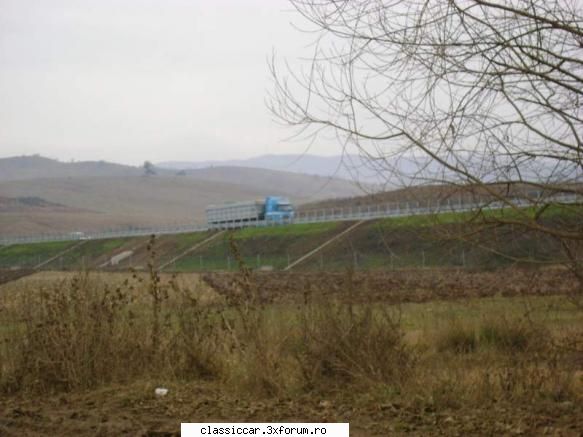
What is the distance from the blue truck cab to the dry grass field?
2789 inches

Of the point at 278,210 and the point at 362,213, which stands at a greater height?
the point at 278,210

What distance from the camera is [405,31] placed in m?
7.71

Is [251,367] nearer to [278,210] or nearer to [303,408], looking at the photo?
[303,408]

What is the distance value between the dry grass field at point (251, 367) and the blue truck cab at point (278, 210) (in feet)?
232

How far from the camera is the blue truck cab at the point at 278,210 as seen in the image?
83.8 m

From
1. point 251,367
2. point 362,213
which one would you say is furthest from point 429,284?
point 362,213

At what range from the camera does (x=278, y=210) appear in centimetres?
8706

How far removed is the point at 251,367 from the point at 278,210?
77.6m

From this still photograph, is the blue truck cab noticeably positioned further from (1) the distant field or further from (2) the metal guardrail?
(1) the distant field

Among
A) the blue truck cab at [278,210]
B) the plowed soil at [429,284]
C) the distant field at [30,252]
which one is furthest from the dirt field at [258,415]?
the blue truck cab at [278,210]

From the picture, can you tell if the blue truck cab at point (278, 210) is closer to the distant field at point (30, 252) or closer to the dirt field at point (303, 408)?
the distant field at point (30, 252)

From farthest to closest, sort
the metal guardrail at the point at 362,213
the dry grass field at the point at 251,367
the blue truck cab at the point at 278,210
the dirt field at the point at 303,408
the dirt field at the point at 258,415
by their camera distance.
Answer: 1. the blue truck cab at the point at 278,210
2. the dry grass field at the point at 251,367
3. the metal guardrail at the point at 362,213
4. the dirt field at the point at 303,408
5. the dirt field at the point at 258,415

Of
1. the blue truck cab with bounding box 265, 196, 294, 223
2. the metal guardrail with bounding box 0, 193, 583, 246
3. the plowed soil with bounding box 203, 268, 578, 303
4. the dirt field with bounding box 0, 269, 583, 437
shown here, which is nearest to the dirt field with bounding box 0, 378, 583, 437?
the dirt field with bounding box 0, 269, 583, 437

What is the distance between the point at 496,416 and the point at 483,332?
6.75 m
